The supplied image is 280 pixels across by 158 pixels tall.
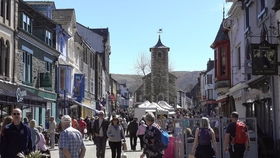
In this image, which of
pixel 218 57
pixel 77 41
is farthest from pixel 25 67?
pixel 77 41

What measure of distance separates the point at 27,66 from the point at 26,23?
276cm

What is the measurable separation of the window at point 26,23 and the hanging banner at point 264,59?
17969 millimetres

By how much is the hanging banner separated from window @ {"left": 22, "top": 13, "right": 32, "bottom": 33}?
59.0ft

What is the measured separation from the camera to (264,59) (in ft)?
61.0

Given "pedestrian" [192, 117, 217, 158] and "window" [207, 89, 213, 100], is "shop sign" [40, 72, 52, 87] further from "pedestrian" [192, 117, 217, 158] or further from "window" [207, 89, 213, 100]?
"window" [207, 89, 213, 100]

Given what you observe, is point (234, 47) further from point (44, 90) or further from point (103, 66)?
point (103, 66)

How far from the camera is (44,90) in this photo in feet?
121

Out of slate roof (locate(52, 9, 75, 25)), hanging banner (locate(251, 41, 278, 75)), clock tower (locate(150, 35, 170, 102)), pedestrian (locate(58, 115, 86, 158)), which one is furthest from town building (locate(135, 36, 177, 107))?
pedestrian (locate(58, 115, 86, 158))

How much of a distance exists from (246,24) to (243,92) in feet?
11.6

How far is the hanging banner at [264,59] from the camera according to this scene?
729 inches

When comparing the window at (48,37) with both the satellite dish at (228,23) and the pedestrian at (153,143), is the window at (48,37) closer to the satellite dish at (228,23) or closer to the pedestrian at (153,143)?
the satellite dish at (228,23)

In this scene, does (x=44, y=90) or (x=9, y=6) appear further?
(x=44, y=90)

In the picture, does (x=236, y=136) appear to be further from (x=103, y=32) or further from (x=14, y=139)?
(x=103, y=32)

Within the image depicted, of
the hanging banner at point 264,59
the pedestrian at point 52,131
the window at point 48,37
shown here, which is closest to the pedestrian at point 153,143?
the hanging banner at point 264,59
